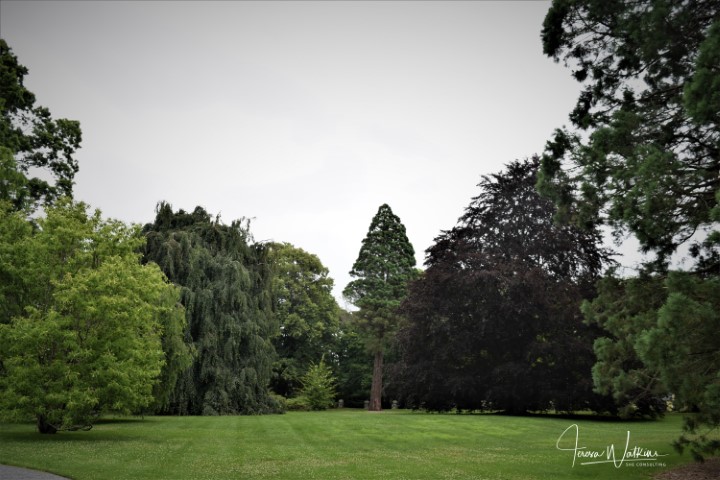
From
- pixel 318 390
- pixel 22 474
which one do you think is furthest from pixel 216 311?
pixel 22 474

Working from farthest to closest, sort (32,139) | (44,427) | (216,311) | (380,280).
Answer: (380,280)
(216,311)
(32,139)
(44,427)

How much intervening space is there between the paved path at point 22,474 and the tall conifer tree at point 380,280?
119 feet

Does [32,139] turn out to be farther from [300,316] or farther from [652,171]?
[300,316]

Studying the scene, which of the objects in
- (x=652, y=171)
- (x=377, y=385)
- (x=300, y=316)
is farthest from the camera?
(x=300, y=316)

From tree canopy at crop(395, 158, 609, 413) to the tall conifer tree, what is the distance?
13.4 meters

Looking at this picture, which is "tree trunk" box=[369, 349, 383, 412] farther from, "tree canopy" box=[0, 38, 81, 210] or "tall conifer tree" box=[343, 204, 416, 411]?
"tree canopy" box=[0, 38, 81, 210]

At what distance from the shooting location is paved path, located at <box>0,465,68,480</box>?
8859 mm

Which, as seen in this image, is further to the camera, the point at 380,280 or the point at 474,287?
the point at 380,280

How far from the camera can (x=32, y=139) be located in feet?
77.6

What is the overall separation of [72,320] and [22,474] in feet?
20.5

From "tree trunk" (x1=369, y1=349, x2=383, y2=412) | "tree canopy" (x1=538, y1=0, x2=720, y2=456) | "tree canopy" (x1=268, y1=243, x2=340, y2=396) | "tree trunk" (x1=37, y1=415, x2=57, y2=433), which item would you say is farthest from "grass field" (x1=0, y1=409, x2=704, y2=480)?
"tree canopy" (x1=268, y1=243, x2=340, y2=396)

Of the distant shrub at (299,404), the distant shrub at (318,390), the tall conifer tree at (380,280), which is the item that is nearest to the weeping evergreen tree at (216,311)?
the distant shrub at (318,390)

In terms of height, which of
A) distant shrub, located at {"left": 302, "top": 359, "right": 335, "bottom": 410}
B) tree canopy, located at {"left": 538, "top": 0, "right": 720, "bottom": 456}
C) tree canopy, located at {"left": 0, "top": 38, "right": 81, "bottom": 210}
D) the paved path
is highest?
tree canopy, located at {"left": 0, "top": 38, "right": 81, "bottom": 210}

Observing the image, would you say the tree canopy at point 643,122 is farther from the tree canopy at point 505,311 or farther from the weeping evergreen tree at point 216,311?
the weeping evergreen tree at point 216,311
